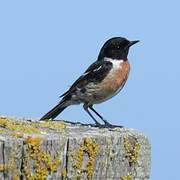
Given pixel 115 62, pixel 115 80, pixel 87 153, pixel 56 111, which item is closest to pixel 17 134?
pixel 87 153

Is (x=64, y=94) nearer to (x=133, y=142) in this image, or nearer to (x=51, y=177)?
(x=133, y=142)

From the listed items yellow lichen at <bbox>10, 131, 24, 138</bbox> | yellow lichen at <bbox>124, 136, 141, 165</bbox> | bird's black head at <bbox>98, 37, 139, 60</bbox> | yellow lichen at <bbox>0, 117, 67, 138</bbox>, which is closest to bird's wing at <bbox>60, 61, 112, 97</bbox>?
bird's black head at <bbox>98, 37, 139, 60</bbox>

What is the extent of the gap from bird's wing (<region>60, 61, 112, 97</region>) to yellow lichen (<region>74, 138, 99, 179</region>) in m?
5.44

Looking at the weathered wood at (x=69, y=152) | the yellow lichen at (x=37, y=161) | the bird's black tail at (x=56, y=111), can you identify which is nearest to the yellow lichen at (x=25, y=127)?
the weathered wood at (x=69, y=152)

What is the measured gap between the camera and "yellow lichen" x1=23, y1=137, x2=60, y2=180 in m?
3.22

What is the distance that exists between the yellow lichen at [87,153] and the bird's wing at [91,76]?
17.9 feet

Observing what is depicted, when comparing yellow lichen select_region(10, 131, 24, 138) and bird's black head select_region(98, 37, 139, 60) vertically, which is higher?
bird's black head select_region(98, 37, 139, 60)

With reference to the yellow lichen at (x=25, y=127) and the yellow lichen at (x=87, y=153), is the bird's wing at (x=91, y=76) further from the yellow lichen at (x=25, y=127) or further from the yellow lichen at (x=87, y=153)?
the yellow lichen at (x=87, y=153)

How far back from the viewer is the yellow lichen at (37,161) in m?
3.22

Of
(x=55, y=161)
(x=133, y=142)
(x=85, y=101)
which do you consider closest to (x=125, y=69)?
(x=85, y=101)

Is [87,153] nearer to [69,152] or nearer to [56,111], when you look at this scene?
[69,152]

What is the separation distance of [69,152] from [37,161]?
0.66 ft

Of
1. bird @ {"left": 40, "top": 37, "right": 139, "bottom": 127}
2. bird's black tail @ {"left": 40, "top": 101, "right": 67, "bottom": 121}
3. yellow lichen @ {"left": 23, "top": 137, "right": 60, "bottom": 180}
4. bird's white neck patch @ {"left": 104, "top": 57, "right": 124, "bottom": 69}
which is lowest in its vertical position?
yellow lichen @ {"left": 23, "top": 137, "right": 60, "bottom": 180}

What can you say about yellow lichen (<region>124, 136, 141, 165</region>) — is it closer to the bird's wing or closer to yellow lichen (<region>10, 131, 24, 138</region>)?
yellow lichen (<region>10, 131, 24, 138</region>)
